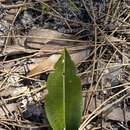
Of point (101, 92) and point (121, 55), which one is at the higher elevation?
point (121, 55)

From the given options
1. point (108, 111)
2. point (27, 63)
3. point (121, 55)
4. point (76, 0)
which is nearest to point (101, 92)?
point (108, 111)

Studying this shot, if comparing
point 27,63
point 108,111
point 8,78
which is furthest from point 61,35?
point 108,111

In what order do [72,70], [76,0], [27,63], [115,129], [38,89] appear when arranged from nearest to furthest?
[72,70], [115,129], [38,89], [27,63], [76,0]

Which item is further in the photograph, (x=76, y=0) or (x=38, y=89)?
(x=76, y=0)

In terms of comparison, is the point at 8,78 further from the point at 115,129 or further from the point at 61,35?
the point at 115,129

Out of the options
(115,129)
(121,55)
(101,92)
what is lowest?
(115,129)

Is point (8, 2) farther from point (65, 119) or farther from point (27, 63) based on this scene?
point (65, 119)

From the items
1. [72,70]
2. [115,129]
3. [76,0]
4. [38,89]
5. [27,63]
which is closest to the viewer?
[72,70]
